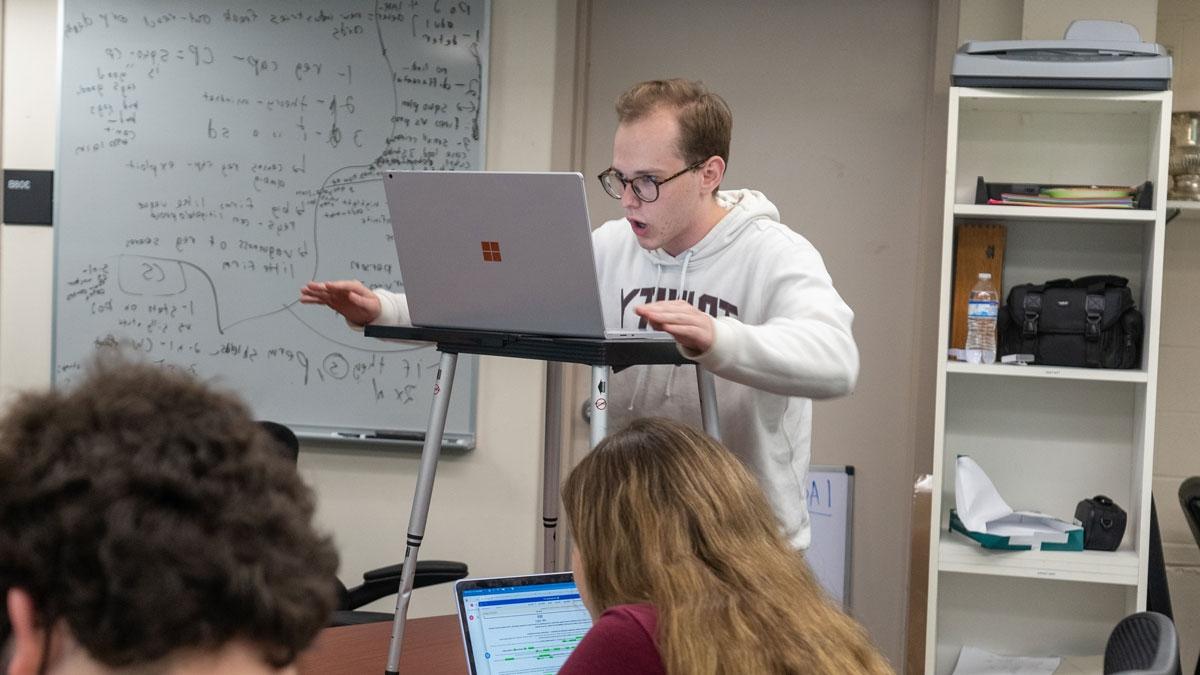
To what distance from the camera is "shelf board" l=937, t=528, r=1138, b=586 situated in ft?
9.29

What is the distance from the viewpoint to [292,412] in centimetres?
337

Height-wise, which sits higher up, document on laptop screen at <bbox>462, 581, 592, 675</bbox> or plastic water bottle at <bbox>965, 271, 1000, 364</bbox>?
plastic water bottle at <bbox>965, 271, 1000, 364</bbox>

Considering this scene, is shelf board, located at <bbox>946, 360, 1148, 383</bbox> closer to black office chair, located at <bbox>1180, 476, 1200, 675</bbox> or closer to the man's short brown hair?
black office chair, located at <bbox>1180, 476, 1200, 675</bbox>

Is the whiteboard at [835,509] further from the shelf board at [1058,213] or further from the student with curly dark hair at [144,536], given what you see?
the student with curly dark hair at [144,536]

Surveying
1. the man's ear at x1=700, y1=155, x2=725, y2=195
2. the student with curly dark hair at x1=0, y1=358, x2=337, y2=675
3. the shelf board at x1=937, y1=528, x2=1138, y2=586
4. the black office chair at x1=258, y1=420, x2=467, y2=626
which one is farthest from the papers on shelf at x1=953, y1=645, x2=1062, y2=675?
the student with curly dark hair at x1=0, y1=358, x2=337, y2=675

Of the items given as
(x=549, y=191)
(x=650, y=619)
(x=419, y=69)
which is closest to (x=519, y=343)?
(x=549, y=191)

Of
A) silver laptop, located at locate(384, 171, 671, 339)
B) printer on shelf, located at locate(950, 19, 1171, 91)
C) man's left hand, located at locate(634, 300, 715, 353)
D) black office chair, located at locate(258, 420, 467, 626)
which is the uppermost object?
printer on shelf, located at locate(950, 19, 1171, 91)

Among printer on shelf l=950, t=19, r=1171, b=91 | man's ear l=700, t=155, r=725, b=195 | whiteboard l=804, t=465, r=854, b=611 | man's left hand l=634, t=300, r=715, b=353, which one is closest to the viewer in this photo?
man's left hand l=634, t=300, r=715, b=353

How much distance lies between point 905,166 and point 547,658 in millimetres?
2204

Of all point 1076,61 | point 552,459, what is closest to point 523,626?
point 552,459

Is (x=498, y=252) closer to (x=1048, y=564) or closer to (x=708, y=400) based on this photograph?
(x=708, y=400)

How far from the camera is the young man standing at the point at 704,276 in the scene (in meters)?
1.74

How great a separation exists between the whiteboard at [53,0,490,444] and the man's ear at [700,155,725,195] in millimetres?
1477

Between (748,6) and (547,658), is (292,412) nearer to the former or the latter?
(748,6)
